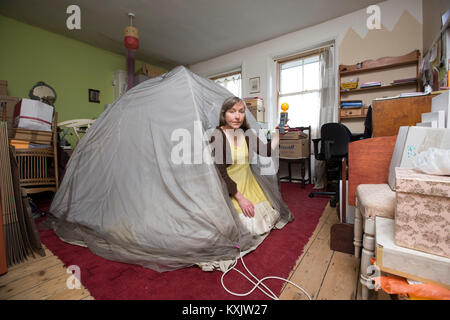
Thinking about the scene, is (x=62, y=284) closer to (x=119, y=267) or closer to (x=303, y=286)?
(x=119, y=267)

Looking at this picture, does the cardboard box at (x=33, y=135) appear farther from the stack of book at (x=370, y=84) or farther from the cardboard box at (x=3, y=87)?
the stack of book at (x=370, y=84)

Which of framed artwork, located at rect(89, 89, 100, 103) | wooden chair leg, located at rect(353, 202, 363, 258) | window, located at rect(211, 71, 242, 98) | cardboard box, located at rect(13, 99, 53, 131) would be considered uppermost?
window, located at rect(211, 71, 242, 98)

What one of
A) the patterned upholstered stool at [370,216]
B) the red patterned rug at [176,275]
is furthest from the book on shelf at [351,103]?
the patterned upholstered stool at [370,216]

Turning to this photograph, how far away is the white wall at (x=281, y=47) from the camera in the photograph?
260 cm

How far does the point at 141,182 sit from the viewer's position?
1.27 metres

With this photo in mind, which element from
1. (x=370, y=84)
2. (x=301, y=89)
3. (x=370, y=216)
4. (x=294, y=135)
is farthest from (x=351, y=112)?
(x=370, y=216)

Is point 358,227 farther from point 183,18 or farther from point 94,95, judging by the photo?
point 94,95

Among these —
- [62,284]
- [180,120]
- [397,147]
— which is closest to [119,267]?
[62,284]

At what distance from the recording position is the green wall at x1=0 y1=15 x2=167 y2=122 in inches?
115

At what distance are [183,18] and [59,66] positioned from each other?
2.22m

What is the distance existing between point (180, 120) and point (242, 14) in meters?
2.46

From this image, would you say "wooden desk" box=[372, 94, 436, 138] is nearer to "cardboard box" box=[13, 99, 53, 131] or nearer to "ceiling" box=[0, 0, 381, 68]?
"ceiling" box=[0, 0, 381, 68]

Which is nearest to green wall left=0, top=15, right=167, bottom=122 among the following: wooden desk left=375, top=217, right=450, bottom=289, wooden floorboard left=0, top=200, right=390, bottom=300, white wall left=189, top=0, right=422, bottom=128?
white wall left=189, top=0, right=422, bottom=128

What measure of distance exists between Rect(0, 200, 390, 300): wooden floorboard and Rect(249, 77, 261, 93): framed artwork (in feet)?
10.2
